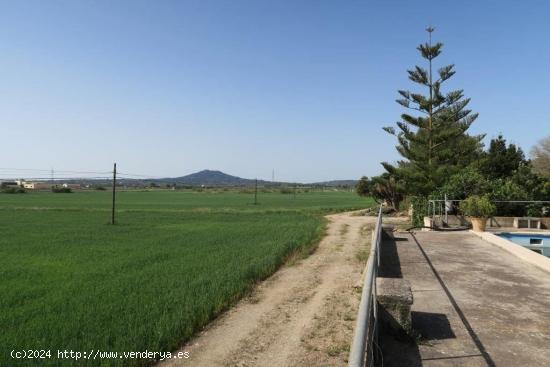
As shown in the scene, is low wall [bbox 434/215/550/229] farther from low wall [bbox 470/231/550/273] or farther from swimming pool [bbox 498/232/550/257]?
low wall [bbox 470/231/550/273]

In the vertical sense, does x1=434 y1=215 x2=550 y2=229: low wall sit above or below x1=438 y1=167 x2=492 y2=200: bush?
below

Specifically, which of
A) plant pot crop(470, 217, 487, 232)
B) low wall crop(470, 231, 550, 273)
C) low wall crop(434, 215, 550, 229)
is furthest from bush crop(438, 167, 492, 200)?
low wall crop(470, 231, 550, 273)

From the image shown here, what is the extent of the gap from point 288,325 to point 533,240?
10992 millimetres

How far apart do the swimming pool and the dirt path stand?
6924 mm

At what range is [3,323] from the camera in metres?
5.51

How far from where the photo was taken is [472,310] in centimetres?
511

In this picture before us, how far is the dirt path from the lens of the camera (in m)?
4.59

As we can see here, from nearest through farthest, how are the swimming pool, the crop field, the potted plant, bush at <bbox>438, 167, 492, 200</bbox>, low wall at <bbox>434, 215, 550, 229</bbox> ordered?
the crop field < the swimming pool < the potted plant < low wall at <bbox>434, 215, 550, 229</bbox> < bush at <bbox>438, 167, 492, 200</bbox>

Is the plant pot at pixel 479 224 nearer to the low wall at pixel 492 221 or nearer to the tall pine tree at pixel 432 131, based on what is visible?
the low wall at pixel 492 221

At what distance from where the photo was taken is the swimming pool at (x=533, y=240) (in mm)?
12617

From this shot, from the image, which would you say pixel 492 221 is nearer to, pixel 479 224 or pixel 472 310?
pixel 479 224

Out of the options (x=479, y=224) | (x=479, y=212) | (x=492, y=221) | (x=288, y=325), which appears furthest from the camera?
(x=492, y=221)

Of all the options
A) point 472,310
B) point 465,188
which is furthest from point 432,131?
point 472,310

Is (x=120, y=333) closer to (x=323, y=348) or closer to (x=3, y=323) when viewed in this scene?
(x=3, y=323)
